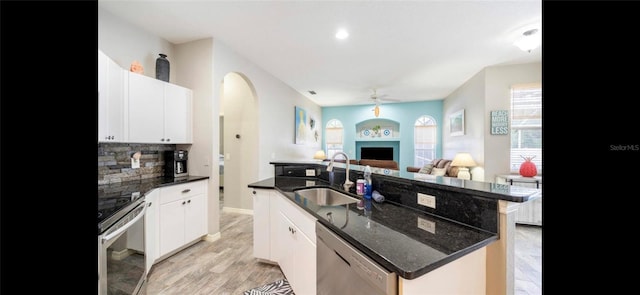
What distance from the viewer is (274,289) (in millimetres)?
1841

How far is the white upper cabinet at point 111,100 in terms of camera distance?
187 cm

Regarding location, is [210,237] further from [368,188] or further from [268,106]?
[268,106]

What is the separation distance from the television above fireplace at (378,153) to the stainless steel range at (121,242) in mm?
6115

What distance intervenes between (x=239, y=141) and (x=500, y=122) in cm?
414

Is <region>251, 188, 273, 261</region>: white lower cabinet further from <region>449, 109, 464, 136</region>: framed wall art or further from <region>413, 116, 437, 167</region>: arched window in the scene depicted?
<region>413, 116, 437, 167</region>: arched window

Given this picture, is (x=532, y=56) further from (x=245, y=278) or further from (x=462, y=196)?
(x=245, y=278)

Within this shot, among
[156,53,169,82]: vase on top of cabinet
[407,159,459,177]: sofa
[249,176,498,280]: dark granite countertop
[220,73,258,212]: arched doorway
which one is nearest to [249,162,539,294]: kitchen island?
[249,176,498,280]: dark granite countertop

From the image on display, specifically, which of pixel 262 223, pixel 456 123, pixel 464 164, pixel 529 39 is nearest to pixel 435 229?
pixel 262 223

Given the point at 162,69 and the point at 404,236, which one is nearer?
the point at 404,236

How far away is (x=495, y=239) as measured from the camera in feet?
3.19

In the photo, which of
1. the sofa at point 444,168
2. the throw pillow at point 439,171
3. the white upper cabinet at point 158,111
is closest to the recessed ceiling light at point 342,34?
the white upper cabinet at point 158,111

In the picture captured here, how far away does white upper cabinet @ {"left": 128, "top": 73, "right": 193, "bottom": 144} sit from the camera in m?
2.17
